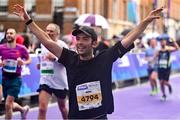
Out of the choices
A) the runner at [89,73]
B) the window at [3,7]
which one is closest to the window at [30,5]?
the window at [3,7]

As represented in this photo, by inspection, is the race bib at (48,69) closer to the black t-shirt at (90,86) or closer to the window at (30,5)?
the black t-shirt at (90,86)

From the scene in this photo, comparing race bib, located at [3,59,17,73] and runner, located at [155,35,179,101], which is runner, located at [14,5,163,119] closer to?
race bib, located at [3,59,17,73]

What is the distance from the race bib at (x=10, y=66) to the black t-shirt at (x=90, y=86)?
4.66 m

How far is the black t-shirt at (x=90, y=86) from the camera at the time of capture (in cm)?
490

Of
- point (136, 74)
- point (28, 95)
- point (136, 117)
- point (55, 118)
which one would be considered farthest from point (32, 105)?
point (136, 74)

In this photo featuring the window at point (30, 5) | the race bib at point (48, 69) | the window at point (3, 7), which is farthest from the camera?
the window at point (30, 5)

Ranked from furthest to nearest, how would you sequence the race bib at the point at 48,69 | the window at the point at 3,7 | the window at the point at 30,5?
1. the window at the point at 30,5
2. the window at the point at 3,7
3. the race bib at the point at 48,69

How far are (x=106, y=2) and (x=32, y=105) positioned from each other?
96.3 ft

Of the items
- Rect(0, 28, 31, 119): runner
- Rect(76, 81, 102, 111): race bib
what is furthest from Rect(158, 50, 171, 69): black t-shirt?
Rect(76, 81, 102, 111): race bib

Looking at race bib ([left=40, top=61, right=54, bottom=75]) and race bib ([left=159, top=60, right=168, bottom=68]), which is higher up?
race bib ([left=40, top=61, right=54, bottom=75])

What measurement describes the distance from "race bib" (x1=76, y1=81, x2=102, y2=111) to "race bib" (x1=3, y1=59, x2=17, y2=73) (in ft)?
15.6

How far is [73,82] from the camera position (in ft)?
16.2

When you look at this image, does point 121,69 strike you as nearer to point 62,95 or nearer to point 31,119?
point 31,119

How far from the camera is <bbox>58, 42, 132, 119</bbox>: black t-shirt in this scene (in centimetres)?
490
